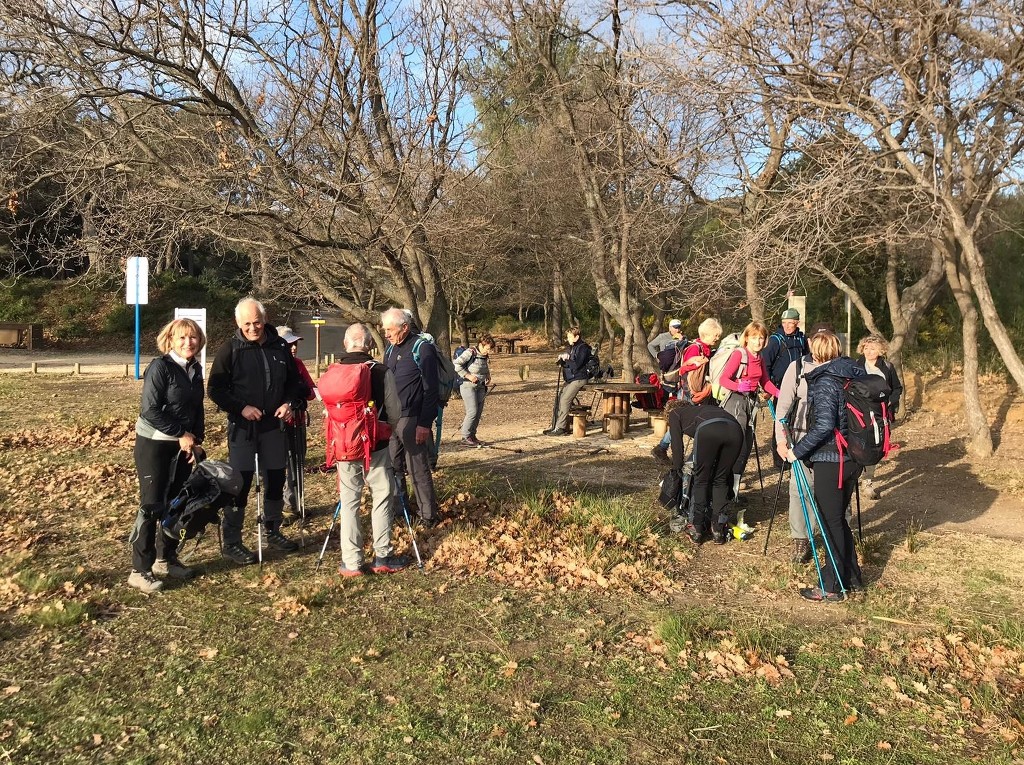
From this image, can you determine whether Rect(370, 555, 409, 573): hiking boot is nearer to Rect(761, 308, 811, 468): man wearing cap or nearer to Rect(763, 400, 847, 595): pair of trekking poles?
Rect(763, 400, 847, 595): pair of trekking poles

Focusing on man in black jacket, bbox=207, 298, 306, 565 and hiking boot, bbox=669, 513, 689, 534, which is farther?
hiking boot, bbox=669, 513, 689, 534

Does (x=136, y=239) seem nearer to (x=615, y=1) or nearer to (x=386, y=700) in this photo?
(x=386, y=700)

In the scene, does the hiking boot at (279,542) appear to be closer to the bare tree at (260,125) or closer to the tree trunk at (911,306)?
the bare tree at (260,125)

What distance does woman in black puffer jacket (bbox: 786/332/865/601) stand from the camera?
4.82m

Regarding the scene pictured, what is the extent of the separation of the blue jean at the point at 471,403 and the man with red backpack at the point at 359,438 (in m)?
4.72

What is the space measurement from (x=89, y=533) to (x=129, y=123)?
514 centimetres

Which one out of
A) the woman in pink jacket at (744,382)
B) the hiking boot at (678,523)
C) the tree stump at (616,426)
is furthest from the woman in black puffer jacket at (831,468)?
the tree stump at (616,426)

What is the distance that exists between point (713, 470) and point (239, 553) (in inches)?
141

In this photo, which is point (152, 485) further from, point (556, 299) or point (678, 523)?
point (556, 299)

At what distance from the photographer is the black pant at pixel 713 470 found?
5746 millimetres

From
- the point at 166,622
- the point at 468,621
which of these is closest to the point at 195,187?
the point at 166,622

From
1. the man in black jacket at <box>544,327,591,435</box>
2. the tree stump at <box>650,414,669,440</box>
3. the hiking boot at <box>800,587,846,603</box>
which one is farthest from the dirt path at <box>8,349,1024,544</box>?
the hiking boot at <box>800,587,846,603</box>

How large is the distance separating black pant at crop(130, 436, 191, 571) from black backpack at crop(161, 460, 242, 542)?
67 mm

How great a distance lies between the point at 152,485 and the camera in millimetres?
4684
